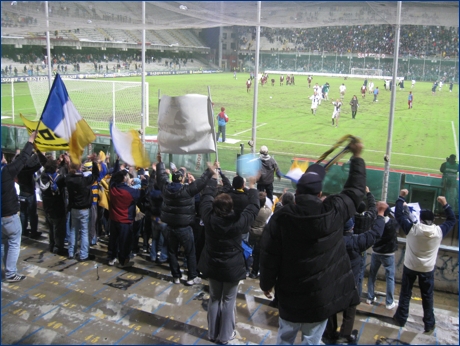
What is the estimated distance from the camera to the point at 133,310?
6.19 meters

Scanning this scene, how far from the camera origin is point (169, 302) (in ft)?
21.6

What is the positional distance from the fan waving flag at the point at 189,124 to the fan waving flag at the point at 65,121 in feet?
4.38

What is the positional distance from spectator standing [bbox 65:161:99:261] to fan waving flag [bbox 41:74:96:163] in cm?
35

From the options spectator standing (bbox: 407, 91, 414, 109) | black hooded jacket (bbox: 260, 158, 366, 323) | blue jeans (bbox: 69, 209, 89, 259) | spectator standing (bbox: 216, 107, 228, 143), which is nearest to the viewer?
black hooded jacket (bbox: 260, 158, 366, 323)

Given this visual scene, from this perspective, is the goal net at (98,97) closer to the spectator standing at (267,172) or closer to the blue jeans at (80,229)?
the spectator standing at (267,172)

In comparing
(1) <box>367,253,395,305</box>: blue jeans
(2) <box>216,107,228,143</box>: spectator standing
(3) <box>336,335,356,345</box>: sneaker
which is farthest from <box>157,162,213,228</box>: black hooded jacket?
(2) <box>216,107,228,143</box>: spectator standing

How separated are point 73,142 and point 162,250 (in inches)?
91.7

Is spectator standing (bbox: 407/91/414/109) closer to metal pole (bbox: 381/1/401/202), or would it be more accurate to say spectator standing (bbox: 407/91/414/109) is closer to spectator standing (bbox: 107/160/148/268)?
metal pole (bbox: 381/1/401/202)

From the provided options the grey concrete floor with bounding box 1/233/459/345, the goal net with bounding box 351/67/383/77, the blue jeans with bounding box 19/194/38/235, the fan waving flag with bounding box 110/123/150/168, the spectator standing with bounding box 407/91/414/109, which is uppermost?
the goal net with bounding box 351/67/383/77

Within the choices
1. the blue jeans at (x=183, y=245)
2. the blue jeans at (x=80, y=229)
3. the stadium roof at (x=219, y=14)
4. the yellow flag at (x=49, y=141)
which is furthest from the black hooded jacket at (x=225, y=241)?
the stadium roof at (x=219, y=14)

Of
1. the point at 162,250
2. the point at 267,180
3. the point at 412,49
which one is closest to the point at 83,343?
the point at 162,250

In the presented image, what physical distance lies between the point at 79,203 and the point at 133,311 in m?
2.45

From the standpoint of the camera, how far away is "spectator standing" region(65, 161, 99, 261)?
7707 mm

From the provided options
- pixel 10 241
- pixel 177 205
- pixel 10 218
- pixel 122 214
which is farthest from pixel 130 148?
pixel 10 241
